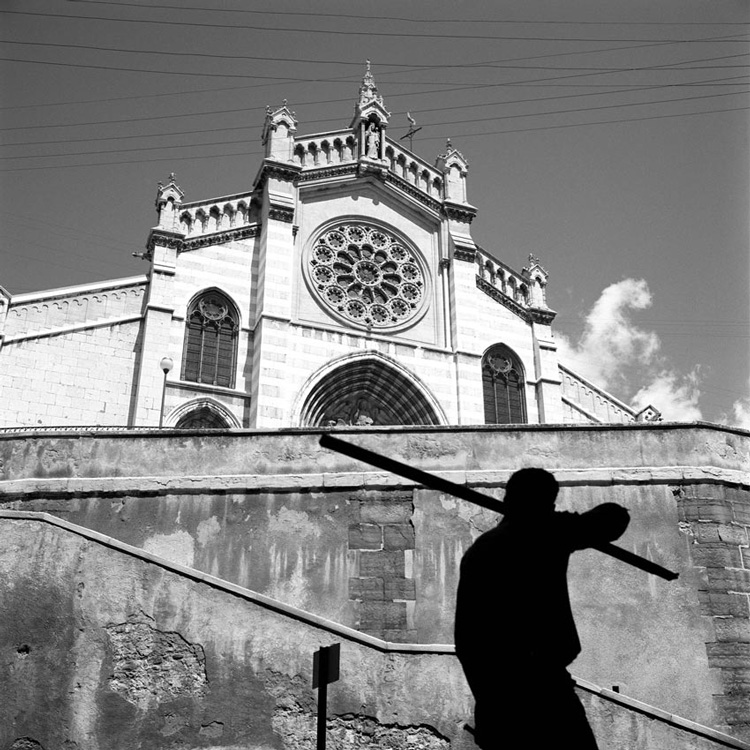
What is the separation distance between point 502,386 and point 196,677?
20.6 meters

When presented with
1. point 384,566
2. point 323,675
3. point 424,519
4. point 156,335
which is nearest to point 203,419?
point 156,335

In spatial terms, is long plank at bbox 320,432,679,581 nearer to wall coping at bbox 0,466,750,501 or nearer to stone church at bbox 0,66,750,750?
stone church at bbox 0,66,750,750

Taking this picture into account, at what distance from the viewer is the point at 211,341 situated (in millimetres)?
24047

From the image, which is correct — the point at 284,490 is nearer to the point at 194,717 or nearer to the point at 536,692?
the point at 194,717

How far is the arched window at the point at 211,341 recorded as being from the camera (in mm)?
23578

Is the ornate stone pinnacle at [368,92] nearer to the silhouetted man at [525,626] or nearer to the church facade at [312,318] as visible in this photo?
the church facade at [312,318]

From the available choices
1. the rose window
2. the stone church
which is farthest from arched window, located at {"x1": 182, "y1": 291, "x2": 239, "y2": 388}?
the stone church

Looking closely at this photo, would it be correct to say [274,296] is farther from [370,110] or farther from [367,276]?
[370,110]

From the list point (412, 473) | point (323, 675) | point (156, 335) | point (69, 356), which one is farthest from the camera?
point (156, 335)

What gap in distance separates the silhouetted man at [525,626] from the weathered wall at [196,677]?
4.58 meters

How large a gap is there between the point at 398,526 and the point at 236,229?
16.6 meters

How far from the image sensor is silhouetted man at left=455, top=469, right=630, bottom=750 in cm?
320

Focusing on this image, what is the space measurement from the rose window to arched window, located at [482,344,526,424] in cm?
292

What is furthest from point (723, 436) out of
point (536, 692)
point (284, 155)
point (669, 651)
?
point (284, 155)
